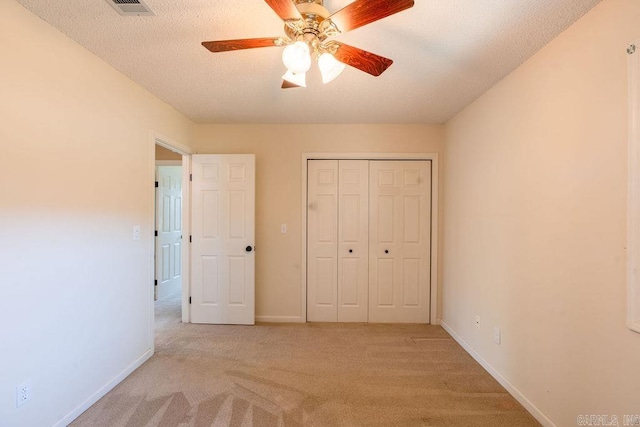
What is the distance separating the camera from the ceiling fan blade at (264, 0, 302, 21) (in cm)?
114

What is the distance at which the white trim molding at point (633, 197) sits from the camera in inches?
49.7

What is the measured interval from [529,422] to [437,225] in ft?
A: 6.59

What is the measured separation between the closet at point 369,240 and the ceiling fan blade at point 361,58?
6.36 ft

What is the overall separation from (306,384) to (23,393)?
1685 millimetres

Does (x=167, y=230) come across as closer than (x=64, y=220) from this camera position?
No

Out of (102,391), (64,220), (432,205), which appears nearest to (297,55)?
(64,220)

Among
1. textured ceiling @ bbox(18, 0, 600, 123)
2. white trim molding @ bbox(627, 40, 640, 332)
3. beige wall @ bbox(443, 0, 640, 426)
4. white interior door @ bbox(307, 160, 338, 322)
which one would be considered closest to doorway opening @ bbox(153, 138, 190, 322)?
textured ceiling @ bbox(18, 0, 600, 123)

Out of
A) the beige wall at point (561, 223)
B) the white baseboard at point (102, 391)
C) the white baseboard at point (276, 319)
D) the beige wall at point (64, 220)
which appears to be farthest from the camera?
the white baseboard at point (276, 319)

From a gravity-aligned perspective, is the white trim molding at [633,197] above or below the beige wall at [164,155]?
below

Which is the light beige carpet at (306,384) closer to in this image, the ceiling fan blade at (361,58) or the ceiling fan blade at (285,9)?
the ceiling fan blade at (361,58)

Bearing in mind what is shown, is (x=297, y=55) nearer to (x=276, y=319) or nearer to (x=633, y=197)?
(x=633, y=197)

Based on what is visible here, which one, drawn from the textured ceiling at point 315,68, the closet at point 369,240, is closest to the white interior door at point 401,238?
the closet at point 369,240

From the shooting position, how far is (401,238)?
3488mm

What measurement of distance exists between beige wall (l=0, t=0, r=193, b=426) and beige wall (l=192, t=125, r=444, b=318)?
122 centimetres
